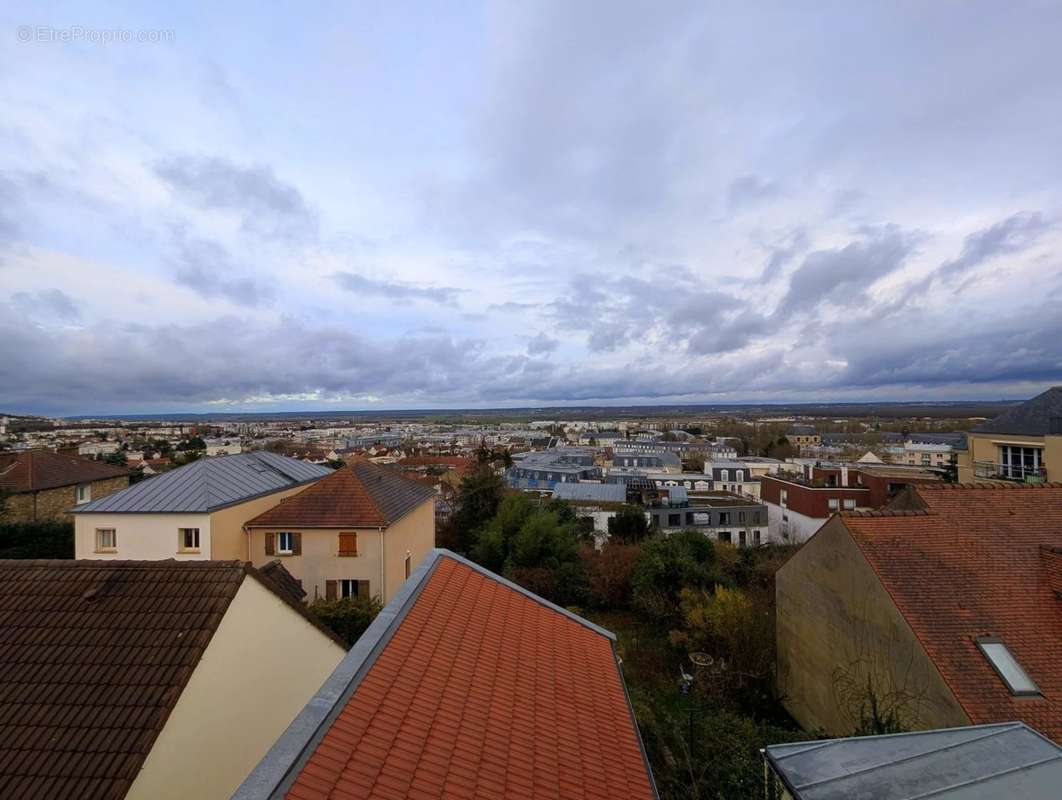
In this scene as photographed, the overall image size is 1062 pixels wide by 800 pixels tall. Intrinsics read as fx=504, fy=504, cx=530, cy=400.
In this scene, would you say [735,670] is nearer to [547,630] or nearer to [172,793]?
[547,630]

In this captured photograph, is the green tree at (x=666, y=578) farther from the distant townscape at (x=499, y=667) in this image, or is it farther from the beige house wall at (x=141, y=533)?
the beige house wall at (x=141, y=533)

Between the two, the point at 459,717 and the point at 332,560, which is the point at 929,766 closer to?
the point at 459,717

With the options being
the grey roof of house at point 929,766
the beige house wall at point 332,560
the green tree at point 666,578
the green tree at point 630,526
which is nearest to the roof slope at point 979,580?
the grey roof of house at point 929,766

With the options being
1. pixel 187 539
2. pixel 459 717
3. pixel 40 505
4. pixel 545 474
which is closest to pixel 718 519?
pixel 545 474

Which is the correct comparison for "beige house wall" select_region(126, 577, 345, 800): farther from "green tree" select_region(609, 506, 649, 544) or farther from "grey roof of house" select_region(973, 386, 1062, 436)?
"grey roof of house" select_region(973, 386, 1062, 436)

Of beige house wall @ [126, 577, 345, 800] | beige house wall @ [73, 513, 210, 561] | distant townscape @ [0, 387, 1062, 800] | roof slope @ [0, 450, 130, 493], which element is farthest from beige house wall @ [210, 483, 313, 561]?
roof slope @ [0, 450, 130, 493]

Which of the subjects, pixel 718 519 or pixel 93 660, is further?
pixel 718 519

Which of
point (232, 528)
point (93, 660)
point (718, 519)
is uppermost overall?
point (93, 660)
